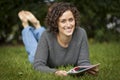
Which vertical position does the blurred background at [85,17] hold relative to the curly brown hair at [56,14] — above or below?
below

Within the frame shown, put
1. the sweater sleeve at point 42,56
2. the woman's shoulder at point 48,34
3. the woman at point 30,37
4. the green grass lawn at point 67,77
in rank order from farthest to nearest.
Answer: the woman at point 30,37 → the woman's shoulder at point 48,34 → the sweater sleeve at point 42,56 → the green grass lawn at point 67,77

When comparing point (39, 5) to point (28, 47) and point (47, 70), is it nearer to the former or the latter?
point (28, 47)

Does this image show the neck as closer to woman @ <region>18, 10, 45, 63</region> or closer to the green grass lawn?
the green grass lawn

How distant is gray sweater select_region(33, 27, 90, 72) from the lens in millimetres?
5062

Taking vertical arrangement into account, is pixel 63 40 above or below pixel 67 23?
below

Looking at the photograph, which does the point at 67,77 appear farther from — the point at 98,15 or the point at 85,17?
the point at 98,15

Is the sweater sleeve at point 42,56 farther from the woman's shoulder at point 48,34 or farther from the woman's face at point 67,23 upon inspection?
the woman's face at point 67,23

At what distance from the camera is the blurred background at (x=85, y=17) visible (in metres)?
9.01

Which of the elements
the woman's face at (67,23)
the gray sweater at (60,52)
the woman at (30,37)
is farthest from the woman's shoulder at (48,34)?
the woman at (30,37)

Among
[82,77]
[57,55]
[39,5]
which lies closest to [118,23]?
[39,5]

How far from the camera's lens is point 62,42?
17.2 ft

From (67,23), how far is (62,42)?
405mm

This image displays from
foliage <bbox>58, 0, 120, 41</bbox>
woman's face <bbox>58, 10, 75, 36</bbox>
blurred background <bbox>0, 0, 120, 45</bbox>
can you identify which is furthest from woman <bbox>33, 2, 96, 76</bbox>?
foliage <bbox>58, 0, 120, 41</bbox>

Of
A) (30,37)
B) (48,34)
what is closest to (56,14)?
(48,34)
